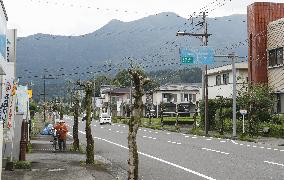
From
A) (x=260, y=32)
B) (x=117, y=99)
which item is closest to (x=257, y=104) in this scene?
(x=260, y=32)

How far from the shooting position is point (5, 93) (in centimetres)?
1548

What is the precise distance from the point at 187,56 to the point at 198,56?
2.64 ft

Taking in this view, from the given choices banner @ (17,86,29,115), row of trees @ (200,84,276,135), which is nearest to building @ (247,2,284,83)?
row of trees @ (200,84,276,135)

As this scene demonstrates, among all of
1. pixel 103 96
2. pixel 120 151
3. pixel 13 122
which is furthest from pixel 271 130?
pixel 103 96

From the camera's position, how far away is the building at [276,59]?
127 feet

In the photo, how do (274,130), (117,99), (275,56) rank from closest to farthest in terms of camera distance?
1. (274,130)
2. (275,56)
3. (117,99)

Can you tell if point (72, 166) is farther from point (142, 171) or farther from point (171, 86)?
point (171, 86)

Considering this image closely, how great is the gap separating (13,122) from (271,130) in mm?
21255

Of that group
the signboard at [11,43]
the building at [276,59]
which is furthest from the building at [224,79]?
the signboard at [11,43]

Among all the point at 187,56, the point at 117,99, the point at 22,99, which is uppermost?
the point at 187,56

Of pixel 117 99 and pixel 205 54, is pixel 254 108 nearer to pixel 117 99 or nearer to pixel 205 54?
pixel 205 54

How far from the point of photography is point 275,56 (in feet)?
132

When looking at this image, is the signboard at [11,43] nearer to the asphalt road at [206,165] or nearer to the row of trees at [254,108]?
the asphalt road at [206,165]

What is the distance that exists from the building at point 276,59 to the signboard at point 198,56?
872 cm
